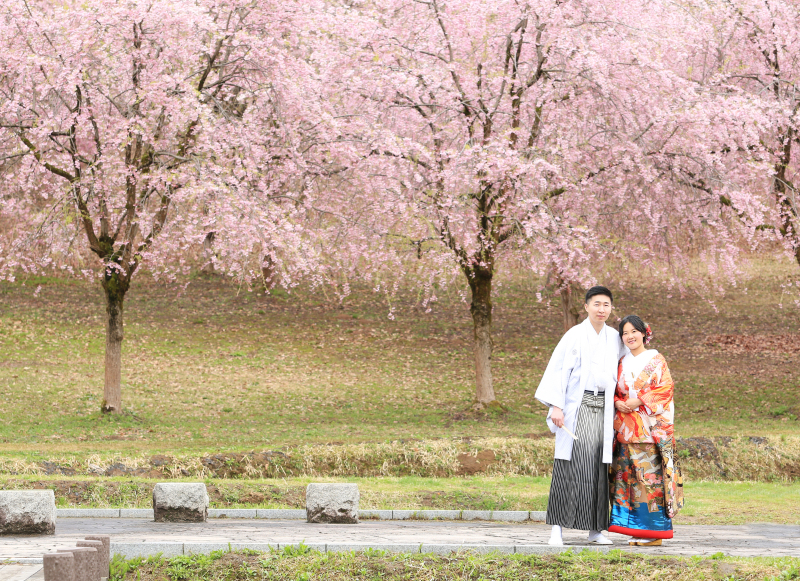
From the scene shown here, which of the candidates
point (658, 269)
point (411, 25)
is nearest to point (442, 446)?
point (658, 269)

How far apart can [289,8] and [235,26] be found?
1.18m

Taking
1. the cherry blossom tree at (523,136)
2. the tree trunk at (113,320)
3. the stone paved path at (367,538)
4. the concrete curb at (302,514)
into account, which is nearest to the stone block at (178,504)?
the stone paved path at (367,538)

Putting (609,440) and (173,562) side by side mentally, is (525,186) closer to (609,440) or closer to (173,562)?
(609,440)

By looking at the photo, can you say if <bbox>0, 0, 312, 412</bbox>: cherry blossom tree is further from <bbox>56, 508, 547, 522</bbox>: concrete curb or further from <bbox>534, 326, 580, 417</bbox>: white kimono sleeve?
<bbox>534, 326, 580, 417</bbox>: white kimono sleeve

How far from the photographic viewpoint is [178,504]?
298 inches

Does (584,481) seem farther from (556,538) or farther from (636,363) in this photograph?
(636,363)

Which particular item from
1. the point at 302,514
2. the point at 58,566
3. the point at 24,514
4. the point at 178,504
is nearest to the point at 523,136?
the point at 302,514

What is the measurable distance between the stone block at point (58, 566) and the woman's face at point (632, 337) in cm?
421

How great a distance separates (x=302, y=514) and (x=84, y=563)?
11.7 feet

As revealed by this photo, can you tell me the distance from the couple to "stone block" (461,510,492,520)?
6.87ft

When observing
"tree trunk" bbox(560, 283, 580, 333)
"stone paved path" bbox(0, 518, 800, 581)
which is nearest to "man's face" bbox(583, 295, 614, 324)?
"stone paved path" bbox(0, 518, 800, 581)

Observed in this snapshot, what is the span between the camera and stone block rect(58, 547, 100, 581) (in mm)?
4762

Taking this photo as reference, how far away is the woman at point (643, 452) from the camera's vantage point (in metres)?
6.45

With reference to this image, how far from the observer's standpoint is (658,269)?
19.0m
